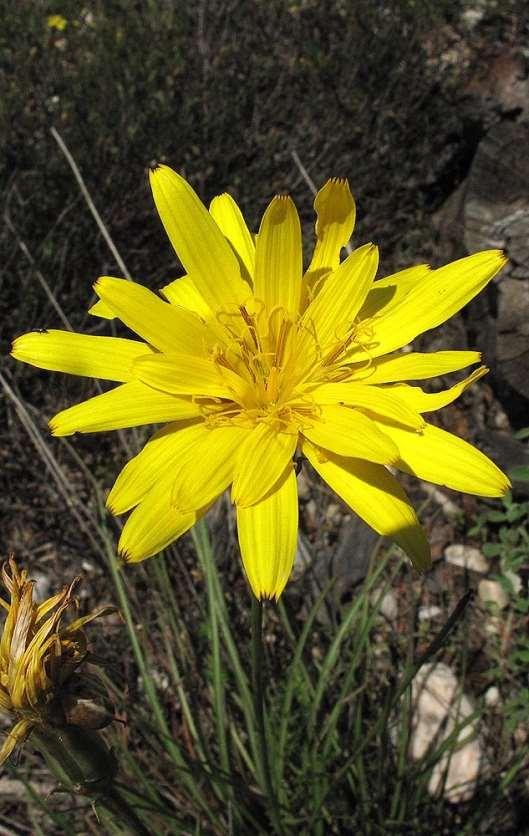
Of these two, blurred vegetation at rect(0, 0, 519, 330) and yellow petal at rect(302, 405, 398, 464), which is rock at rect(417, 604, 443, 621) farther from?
blurred vegetation at rect(0, 0, 519, 330)

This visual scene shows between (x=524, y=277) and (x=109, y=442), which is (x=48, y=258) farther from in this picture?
(x=524, y=277)

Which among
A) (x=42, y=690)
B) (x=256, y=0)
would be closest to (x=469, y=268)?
(x=42, y=690)

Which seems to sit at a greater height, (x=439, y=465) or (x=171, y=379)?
(x=171, y=379)

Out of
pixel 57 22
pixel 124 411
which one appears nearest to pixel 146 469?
pixel 124 411

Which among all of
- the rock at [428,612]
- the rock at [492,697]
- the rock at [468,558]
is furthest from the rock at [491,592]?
the rock at [492,697]

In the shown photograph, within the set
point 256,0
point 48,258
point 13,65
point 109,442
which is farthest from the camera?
point 256,0

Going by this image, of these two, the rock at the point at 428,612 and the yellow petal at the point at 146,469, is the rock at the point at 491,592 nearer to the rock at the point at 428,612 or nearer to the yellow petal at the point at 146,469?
the rock at the point at 428,612

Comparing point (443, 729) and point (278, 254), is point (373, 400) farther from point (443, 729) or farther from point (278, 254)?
point (443, 729)
